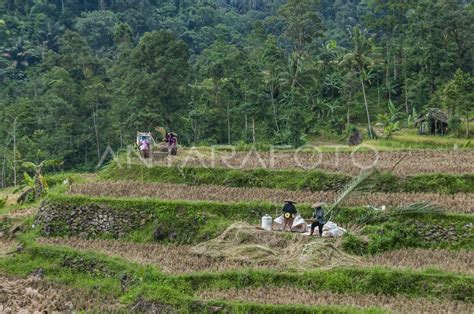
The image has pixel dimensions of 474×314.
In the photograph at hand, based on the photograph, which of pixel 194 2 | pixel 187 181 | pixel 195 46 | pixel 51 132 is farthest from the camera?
pixel 194 2

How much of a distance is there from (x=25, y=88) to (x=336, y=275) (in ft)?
119

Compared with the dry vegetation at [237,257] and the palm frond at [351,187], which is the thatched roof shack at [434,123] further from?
the dry vegetation at [237,257]

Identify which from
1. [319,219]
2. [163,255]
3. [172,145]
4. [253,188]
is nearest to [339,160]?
[253,188]

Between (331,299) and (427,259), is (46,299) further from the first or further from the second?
(427,259)

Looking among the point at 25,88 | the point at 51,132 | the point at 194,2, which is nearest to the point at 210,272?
the point at 51,132

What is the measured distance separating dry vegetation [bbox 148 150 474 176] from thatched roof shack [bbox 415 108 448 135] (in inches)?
280

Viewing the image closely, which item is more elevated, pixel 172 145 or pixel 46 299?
pixel 172 145

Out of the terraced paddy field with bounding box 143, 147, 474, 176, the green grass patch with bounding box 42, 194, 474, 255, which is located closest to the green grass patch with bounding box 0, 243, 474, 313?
the green grass patch with bounding box 42, 194, 474, 255

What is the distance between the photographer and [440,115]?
26.3 meters

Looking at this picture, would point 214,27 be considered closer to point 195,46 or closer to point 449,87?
point 195,46

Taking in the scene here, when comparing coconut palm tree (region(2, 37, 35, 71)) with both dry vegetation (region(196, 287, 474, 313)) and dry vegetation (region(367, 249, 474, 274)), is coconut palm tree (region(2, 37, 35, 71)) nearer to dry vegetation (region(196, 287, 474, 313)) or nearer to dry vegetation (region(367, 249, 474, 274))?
dry vegetation (region(196, 287, 474, 313))

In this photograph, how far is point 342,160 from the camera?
723 inches

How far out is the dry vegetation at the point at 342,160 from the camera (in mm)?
16484

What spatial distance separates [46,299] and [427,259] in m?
7.60
